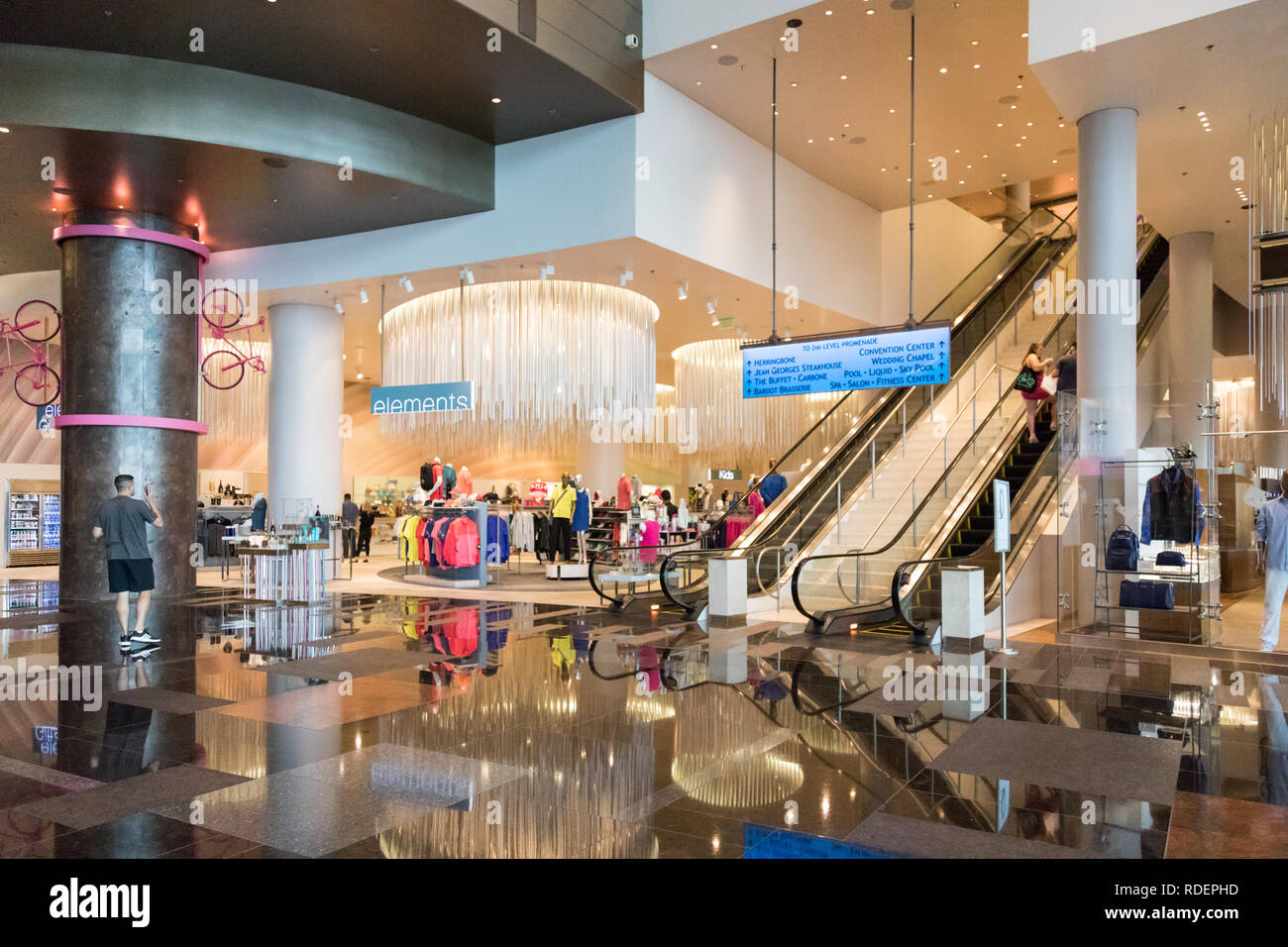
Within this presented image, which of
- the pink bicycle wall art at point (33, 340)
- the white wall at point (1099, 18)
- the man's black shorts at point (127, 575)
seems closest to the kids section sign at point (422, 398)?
the man's black shorts at point (127, 575)

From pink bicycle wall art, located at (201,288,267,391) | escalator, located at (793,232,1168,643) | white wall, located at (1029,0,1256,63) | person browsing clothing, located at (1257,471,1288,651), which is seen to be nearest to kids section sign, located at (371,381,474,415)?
pink bicycle wall art, located at (201,288,267,391)

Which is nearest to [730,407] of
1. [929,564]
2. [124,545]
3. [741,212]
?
[741,212]

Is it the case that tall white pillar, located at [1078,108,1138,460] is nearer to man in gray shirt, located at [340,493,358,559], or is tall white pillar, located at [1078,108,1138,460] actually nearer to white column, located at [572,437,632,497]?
white column, located at [572,437,632,497]

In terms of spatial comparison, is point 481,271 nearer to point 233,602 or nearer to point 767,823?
point 233,602

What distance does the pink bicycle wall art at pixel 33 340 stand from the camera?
1454 centimetres

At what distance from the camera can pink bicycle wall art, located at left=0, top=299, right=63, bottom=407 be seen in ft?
47.7

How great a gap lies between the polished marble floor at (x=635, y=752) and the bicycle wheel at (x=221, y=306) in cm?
708

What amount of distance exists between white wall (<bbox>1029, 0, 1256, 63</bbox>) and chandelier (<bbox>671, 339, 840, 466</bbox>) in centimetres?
803

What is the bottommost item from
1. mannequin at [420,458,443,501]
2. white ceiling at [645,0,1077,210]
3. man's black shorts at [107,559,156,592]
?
man's black shorts at [107,559,156,592]

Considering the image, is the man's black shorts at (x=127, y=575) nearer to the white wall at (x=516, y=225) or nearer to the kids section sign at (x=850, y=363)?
the white wall at (x=516, y=225)

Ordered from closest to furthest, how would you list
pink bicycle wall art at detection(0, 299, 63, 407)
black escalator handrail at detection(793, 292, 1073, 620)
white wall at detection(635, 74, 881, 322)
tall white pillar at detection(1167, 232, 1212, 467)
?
black escalator handrail at detection(793, 292, 1073, 620), white wall at detection(635, 74, 881, 322), tall white pillar at detection(1167, 232, 1212, 467), pink bicycle wall art at detection(0, 299, 63, 407)

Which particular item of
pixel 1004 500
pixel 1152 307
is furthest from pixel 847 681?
pixel 1152 307

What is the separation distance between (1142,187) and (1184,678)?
7.66m
